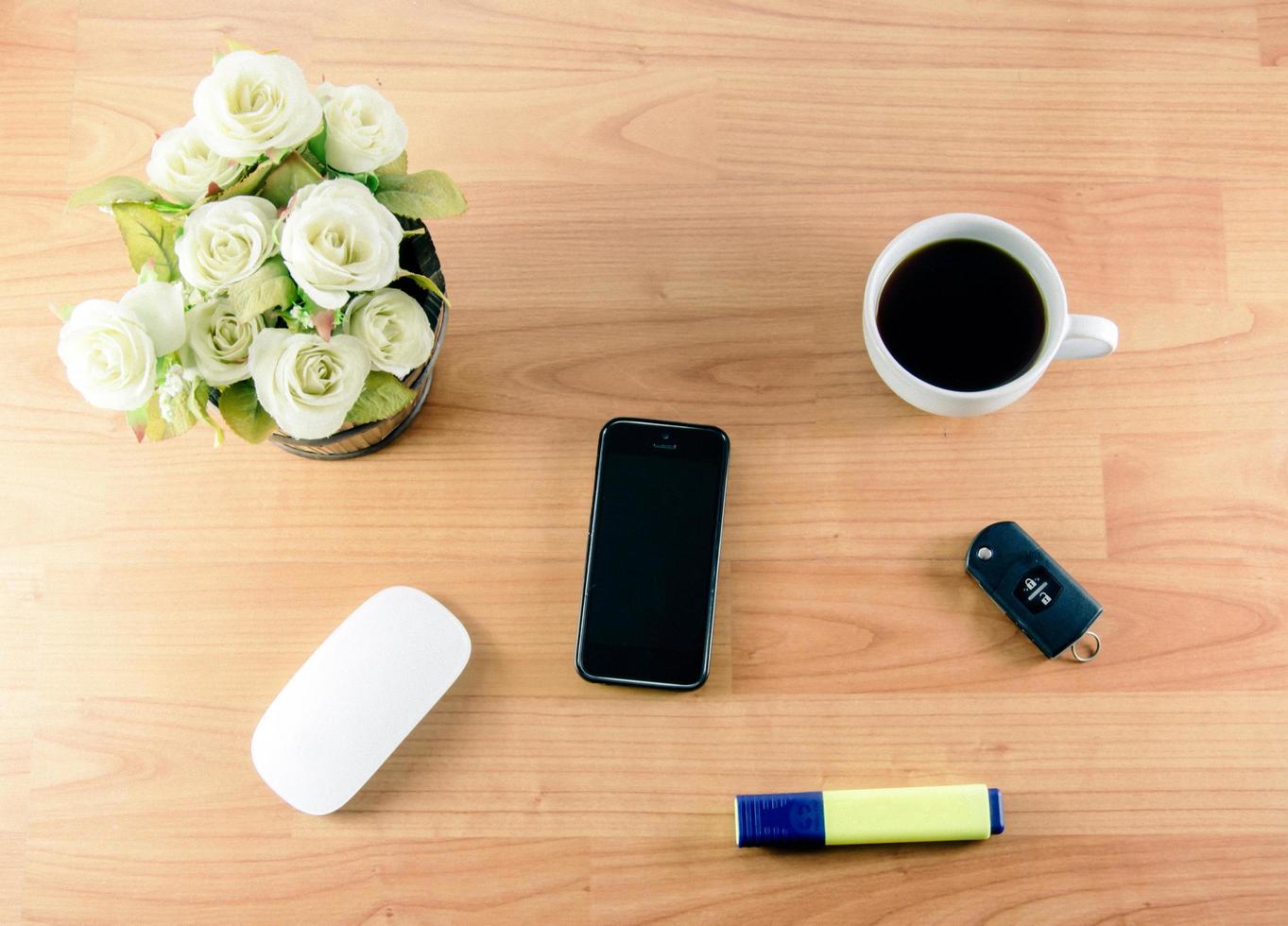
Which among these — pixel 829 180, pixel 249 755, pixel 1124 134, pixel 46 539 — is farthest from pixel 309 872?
pixel 1124 134

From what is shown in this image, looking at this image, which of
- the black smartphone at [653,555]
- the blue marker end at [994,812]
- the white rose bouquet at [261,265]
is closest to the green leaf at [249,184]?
the white rose bouquet at [261,265]

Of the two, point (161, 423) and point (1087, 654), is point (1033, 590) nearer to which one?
point (1087, 654)

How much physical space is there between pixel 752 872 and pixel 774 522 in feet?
0.69

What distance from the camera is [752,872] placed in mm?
582

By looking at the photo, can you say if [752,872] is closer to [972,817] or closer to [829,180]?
[972,817]

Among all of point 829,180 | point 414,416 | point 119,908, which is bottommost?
point 119,908

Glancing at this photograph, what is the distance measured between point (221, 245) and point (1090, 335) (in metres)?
0.43

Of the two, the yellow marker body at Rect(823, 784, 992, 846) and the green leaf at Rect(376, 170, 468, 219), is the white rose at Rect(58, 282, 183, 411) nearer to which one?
the green leaf at Rect(376, 170, 468, 219)

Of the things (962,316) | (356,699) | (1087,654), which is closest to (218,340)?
(356,699)

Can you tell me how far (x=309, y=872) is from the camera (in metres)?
0.58

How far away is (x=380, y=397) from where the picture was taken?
1.58 feet

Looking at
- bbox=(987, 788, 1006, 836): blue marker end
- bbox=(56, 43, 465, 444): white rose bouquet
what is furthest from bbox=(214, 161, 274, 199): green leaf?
bbox=(987, 788, 1006, 836): blue marker end

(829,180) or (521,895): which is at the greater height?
(829,180)

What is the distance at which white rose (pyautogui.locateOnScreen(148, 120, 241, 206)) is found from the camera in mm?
429
